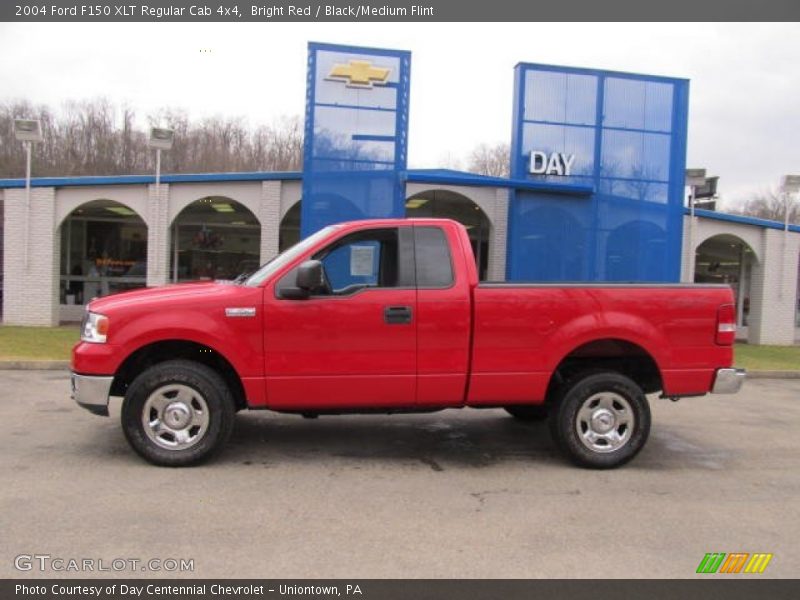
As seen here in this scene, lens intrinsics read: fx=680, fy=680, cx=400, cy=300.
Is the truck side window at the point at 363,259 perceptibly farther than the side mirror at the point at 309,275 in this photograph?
Yes

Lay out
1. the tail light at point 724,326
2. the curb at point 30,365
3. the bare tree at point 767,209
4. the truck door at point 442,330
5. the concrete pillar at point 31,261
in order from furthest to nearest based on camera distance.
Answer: the bare tree at point 767,209 < the concrete pillar at point 31,261 < the curb at point 30,365 < the tail light at point 724,326 < the truck door at point 442,330

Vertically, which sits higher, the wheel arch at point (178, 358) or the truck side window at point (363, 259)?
the truck side window at point (363, 259)

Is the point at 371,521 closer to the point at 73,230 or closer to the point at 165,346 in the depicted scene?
the point at 165,346

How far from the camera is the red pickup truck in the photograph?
542 cm

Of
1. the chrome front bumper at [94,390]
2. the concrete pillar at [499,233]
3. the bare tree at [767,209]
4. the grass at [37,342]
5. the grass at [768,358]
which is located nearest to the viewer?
the chrome front bumper at [94,390]

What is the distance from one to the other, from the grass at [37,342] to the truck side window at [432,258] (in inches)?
310

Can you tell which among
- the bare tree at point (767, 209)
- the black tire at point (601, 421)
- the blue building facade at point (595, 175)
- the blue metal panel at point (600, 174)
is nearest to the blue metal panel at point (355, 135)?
the blue building facade at point (595, 175)

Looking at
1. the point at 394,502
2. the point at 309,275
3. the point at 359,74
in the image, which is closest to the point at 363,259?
the point at 309,275

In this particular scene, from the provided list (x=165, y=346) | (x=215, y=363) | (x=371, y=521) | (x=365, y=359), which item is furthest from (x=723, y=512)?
(x=165, y=346)

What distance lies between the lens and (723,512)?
4.83 meters

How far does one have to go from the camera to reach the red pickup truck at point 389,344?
542cm

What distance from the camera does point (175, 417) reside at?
548 centimetres

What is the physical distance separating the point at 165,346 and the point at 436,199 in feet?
43.8
